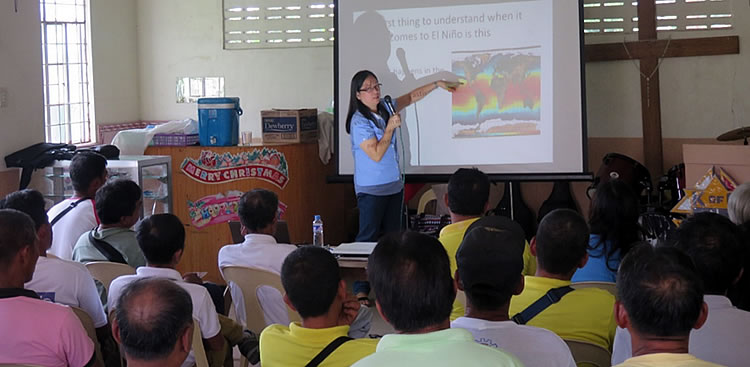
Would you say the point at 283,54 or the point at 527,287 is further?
the point at 283,54

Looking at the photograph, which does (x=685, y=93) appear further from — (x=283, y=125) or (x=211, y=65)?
(x=211, y=65)

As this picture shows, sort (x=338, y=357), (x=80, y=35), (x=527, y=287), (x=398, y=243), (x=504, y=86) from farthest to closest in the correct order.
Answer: (x=80, y=35) < (x=504, y=86) < (x=527, y=287) < (x=338, y=357) < (x=398, y=243)

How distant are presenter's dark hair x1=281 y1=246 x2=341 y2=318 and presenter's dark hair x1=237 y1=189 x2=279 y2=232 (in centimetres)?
117

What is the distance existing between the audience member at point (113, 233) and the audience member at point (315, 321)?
1.32 meters

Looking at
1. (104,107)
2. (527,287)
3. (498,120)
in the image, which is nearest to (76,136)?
(104,107)

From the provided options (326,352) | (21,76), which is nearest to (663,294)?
(326,352)

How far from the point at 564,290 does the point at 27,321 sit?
155 centimetres

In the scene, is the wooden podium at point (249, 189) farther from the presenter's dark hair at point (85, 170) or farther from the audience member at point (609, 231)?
the audience member at point (609, 231)

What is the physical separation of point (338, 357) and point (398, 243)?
404mm

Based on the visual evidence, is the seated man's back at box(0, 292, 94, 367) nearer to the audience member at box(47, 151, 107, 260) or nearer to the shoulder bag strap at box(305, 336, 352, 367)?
the shoulder bag strap at box(305, 336, 352, 367)

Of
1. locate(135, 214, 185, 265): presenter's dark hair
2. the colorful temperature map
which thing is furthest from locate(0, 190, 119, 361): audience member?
the colorful temperature map

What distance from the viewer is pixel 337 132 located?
20.0 ft

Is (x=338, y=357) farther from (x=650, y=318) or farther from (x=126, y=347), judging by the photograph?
(x=650, y=318)

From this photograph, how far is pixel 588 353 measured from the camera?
2.39 metres
